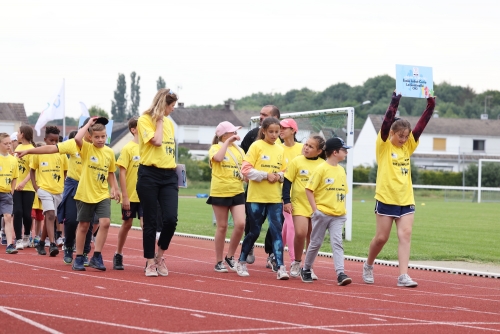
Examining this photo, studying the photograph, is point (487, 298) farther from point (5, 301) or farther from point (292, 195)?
point (5, 301)

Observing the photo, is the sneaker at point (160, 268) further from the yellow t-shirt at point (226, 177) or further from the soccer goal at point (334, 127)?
the soccer goal at point (334, 127)

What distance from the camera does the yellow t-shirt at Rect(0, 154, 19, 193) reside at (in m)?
14.1

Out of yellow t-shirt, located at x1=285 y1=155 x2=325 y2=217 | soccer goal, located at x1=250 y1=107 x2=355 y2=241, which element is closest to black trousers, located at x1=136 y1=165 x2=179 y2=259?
yellow t-shirt, located at x1=285 y1=155 x2=325 y2=217

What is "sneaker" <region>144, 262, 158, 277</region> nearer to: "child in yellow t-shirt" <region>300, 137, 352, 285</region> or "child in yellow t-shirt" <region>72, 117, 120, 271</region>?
"child in yellow t-shirt" <region>72, 117, 120, 271</region>

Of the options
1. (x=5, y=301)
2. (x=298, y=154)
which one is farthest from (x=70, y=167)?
(x=5, y=301)

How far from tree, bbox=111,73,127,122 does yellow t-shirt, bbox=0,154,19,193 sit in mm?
120753

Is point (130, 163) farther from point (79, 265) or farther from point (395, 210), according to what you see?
point (395, 210)

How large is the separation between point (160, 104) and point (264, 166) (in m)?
1.50

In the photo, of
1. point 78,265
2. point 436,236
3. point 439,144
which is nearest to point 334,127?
point 436,236

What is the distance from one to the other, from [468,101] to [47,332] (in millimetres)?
128340

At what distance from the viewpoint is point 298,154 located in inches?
469

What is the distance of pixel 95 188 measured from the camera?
11250mm

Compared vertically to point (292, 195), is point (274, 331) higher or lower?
lower

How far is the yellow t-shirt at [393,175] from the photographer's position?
1052cm
